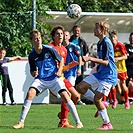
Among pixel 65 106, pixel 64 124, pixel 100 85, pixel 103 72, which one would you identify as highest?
pixel 103 72

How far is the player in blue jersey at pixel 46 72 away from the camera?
466 inches

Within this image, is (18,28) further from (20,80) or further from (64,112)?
(64,112)

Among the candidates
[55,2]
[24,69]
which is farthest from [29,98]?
[55,2]

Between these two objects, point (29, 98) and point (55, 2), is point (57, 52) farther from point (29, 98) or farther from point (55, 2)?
point (55, 2)

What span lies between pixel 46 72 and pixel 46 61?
0.19 metres

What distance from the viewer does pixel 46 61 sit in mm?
12031

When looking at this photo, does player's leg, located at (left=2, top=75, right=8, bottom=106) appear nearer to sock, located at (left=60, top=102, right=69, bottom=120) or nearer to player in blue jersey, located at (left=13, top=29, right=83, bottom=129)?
sock, located at (left=60, top=102, right=69, bottom=120)

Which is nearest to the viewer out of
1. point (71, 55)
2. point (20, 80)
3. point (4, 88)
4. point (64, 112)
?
point (64, 112)

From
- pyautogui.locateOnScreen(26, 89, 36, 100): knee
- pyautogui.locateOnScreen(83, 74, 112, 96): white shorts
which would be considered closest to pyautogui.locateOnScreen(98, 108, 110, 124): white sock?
pyautogui.locateOnScreen(83, 74, 112, 96): white shorts

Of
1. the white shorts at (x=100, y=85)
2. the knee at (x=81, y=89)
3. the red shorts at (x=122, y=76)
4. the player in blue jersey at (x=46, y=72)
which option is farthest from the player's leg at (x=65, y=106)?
the red shorts at (x=122, y=76)

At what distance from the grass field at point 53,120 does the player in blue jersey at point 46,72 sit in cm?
43

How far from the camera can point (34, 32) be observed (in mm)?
11977

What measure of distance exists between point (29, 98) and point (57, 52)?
3.10 ft

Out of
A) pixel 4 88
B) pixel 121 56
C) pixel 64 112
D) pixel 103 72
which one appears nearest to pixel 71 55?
pixel 64 112
